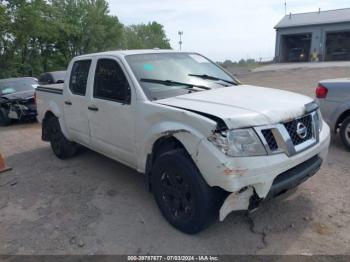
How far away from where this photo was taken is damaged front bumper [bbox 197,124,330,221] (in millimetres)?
2781

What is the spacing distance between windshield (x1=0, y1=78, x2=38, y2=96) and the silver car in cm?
919

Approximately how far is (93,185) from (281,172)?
2.89 m

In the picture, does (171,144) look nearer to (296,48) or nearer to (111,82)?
(111,82)

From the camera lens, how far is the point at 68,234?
11.6ft

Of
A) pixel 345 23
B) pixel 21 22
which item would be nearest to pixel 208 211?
pixel 21 22

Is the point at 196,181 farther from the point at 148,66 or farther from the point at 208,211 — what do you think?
the point at 148,66

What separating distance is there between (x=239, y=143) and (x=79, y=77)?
3.20 m

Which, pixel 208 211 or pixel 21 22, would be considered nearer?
pixel 208 211

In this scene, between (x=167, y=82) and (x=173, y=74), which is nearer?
(x=167, y=82)

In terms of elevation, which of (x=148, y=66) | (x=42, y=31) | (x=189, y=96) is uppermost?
(x=42, y=31)

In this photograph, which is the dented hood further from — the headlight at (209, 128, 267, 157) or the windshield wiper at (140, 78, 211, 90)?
the windshield wiper at (140, 78, 211, 90)

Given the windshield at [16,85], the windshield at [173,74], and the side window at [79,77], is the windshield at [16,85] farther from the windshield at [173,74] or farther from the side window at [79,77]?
the windshield at [173,74]

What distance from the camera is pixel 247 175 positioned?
279cm

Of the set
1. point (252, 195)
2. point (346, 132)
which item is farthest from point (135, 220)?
point (346, 132)
